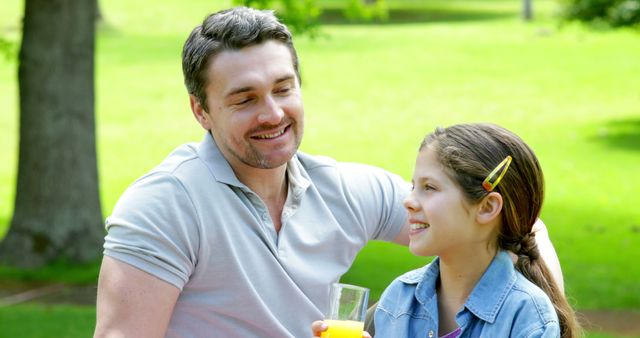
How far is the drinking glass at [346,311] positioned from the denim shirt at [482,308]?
0.20 m

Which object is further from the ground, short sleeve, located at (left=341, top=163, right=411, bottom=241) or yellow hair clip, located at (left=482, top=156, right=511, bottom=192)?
yellow hair clip, located at (left=482, top=156, right=511, bottom=192)

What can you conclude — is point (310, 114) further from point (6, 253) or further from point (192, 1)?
point (192, 1)

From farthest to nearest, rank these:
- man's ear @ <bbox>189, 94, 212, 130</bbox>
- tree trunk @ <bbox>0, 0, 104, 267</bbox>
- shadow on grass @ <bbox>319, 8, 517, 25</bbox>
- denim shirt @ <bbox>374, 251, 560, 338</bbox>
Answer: shadow on grass @ <bbox>319, 8, 517, 25</bbox>, tree trunk @ <bbox>0, 0, 104, 267</bbox>, man's ear @ <bbox>189, 94, 212, 130</bbox>, denim shirt @ <bbox>374, 251, 560, 338</bbox>

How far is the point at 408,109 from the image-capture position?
2203 centimetres

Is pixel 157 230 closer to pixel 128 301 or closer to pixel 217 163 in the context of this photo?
pixel 128 301

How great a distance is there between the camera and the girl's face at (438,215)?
3.00m

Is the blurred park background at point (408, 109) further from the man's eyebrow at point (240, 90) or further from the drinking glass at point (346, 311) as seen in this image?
the drinking glass at point (346, 311)

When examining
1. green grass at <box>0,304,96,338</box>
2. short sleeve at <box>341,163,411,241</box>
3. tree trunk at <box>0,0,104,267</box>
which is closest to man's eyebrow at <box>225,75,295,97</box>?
short sleeve at <box>341,163,411,241</box>

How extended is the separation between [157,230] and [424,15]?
3538 centimetres

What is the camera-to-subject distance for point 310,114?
71.7 ft

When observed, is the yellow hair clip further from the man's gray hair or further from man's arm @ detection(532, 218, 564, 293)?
the man's gray hair

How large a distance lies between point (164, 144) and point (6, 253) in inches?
333

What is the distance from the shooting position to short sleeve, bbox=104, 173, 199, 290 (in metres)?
3.28

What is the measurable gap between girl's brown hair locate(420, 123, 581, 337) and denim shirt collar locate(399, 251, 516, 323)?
8 centimetres
